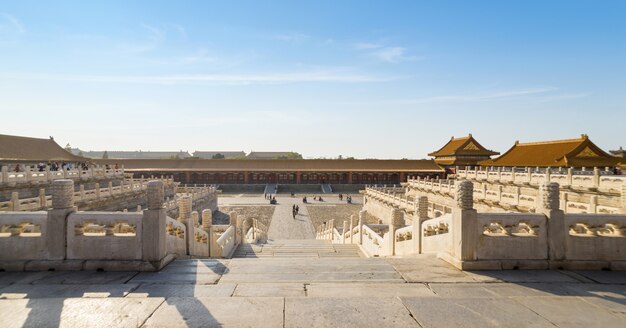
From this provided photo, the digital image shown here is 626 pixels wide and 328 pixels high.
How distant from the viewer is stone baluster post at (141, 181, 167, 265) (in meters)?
5.34

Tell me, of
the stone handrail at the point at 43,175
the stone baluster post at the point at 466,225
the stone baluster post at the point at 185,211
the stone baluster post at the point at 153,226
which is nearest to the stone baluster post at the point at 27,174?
the stone handrail at the point at 43,175

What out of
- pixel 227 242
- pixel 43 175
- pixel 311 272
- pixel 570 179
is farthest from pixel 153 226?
pixel 570 179

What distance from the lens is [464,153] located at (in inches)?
1561

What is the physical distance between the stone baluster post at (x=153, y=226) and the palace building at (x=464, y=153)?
131 feet

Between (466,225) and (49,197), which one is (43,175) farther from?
(466,225)

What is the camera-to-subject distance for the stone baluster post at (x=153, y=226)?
17.5ft

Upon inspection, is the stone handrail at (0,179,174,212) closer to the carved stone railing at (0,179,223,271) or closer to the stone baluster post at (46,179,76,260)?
the carved stone railing at (0,179,223,271)

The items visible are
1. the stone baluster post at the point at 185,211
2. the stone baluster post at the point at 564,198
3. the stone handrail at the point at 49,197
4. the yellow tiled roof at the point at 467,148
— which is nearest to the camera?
the stone baluster post at the point at 185,211

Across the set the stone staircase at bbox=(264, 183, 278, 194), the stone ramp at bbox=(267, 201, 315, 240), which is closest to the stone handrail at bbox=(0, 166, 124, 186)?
the stone ramp at bbox=(267, 201, 315, 240)

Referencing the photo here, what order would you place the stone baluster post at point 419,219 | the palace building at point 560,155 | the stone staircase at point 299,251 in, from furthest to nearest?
the palace building at point 560,155
the stone staircase at point 299,251
the stone baluster post at point 419,219

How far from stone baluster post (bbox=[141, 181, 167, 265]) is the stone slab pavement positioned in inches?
14.3

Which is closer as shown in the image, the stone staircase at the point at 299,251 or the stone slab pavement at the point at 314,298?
the stone slab pavement at the point at 314,298

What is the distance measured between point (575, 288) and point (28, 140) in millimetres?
40401

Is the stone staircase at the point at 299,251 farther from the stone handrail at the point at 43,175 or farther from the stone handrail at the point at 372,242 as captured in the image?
the stone handrail at the point at 43,175
